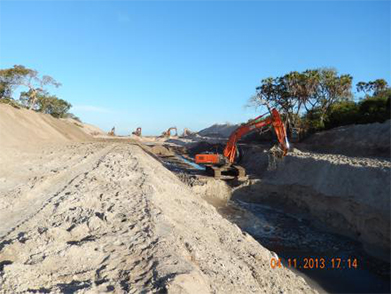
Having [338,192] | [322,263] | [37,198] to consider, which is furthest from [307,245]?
[37,198]

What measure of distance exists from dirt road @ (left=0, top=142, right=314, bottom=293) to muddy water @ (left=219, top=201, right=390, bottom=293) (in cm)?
162

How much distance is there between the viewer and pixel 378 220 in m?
9.74

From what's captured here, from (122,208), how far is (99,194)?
1216 mm

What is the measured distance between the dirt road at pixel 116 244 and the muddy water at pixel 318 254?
162cm

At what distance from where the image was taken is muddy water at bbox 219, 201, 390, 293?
7.91 m

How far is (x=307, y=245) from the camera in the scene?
999 centimetres

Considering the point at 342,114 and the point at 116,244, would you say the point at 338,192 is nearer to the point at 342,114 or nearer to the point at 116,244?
the point at 116,244

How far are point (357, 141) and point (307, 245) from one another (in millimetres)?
13278

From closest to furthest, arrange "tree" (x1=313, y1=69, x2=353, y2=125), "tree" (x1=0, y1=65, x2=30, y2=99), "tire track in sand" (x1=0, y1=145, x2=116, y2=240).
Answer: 1. "tire track in sand" (x1=0, y1=145, x2=116, y2=240)
2. "tree" (x1=313, y1=69, x2=353, y2=125)
3. "tree" (x1=0, y1=65, x2=30, y2=99)

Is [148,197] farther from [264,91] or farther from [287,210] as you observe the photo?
[264,91]

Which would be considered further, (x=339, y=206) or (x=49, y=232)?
(x=339, y=206)

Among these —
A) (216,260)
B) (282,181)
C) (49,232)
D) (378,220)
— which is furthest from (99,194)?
(282,181)

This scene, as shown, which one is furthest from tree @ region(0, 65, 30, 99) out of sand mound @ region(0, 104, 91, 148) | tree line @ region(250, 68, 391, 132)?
tree line @ region(250, 68, 391, 132)

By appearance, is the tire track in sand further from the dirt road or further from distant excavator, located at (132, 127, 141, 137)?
distant excavator, located at (132, 127, 141, 137)
